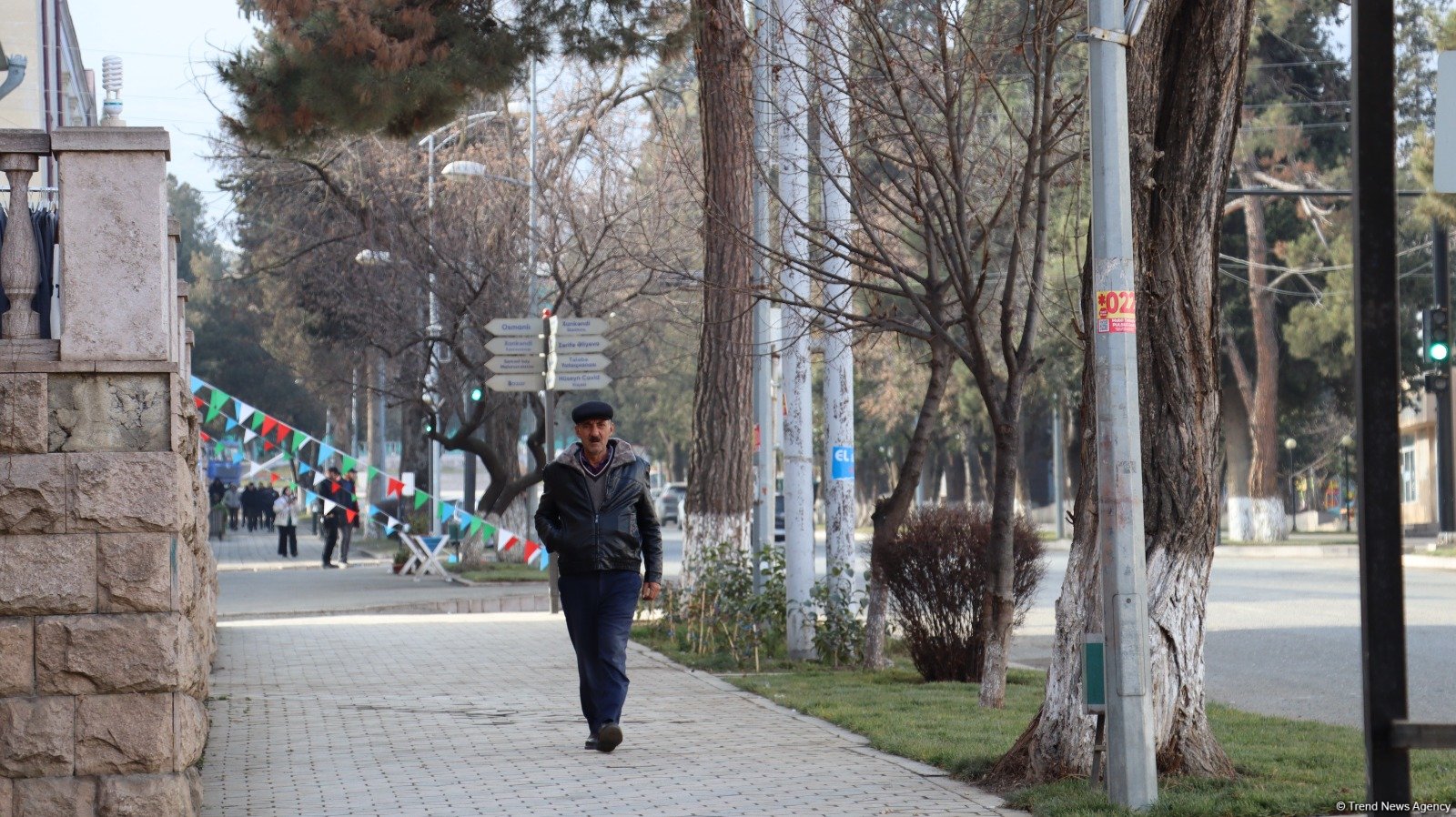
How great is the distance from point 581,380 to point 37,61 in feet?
19.6

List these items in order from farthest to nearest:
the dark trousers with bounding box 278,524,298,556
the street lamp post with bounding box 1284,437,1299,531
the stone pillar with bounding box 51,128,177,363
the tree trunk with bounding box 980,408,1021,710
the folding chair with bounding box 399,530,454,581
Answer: the street lamp post with bounding box 1284,437,1299,531
the dark trousers with bounding box 278,524,298,556
the folding chair with bounding box 399,530,454,581
the tree trunk with bounding box 980,408,1021,710
the stone pillar with bounding box 51,128,177,363

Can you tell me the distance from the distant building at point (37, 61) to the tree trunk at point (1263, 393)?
1269 inches

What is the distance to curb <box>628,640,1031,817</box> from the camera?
7.58 m

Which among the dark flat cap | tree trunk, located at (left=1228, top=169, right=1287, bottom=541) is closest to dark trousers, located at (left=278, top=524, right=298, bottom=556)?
tree trunk, located at (left=1228, top=169, right=1287, bottom=541)

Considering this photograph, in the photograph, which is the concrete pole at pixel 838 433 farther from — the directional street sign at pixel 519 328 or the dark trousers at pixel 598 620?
the directional street sign at pixel 519 328

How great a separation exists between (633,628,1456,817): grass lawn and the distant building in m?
7.22

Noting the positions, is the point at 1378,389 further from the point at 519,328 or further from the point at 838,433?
the point at 519,328

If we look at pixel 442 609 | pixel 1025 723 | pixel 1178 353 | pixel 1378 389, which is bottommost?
pixel 442 609

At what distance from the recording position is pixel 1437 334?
3041 centimetres

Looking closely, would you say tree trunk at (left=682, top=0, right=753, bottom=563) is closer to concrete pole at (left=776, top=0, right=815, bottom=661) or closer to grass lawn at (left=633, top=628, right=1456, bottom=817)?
concrete pole at (left=776, top=0, right=815, bottom=661)

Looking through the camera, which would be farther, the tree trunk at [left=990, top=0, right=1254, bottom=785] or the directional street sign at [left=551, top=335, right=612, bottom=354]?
the directional street sign at [left=551, top=335, right=612, bottom=354]

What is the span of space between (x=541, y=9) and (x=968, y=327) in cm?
708

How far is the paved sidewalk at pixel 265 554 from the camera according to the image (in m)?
36.9

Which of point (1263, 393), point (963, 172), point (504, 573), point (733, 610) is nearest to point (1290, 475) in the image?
point (1263, 393)
